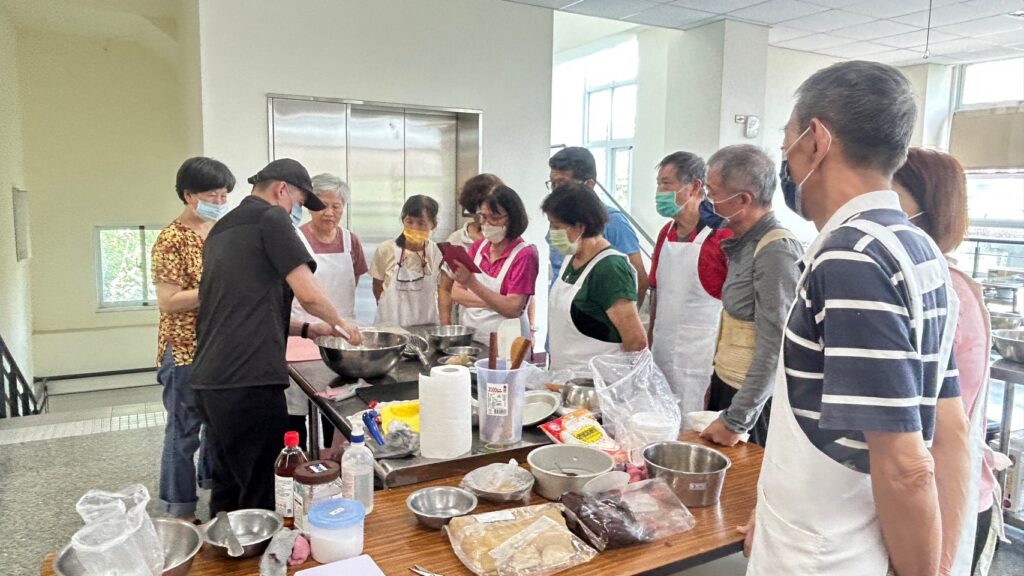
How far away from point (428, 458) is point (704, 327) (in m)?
1.60

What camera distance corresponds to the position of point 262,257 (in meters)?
2.09

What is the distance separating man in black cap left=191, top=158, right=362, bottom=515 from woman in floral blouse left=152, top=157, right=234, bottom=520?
0.54 meters

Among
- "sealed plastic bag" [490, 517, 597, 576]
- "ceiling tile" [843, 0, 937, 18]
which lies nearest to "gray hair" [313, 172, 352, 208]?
"sealed plastic bag" [490, 517, 597, 576]

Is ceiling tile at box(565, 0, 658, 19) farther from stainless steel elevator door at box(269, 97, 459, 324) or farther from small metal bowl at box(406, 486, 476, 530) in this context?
small metal bowl at box(406, 486, 476, 530)

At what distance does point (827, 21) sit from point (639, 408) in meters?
5.27

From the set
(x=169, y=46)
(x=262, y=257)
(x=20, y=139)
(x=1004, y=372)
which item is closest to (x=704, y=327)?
(x=1004, y=372)

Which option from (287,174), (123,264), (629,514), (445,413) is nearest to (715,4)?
(287,174)

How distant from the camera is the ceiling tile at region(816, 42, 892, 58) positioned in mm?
6441

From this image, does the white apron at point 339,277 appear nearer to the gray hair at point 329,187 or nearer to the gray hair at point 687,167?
the gray hair at point 329,187

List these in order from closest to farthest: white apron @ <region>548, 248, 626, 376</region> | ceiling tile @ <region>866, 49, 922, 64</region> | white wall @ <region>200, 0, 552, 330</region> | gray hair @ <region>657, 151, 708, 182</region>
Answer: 1. white apron @ <region>548, 248, 626, 376</region>
2. gray hair @ <region>657, 151, 708, 182</region>
3. white wall @ <region>200, 0, 552, 330</region>
4. ceiling tile @ <region>866, 49, 922, 64</region>

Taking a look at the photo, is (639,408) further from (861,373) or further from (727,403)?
(861,373)

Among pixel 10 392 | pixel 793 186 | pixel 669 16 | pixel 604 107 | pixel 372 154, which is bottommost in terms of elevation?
pixel 10 392

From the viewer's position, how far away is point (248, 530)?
4.22 feet

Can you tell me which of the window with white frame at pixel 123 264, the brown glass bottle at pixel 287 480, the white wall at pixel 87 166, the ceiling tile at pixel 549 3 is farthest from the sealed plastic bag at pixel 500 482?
the window with white frame at pixel 123 264
